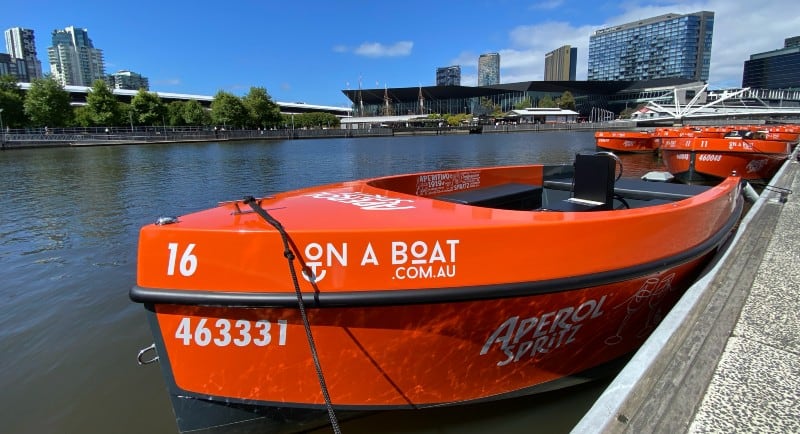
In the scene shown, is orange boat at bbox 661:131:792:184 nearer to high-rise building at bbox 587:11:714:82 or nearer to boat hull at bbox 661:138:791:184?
boat hull at bbox 661:138:791:184

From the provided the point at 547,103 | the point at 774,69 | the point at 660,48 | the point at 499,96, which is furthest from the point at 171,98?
the point at 774,69

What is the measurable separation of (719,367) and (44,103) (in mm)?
79941

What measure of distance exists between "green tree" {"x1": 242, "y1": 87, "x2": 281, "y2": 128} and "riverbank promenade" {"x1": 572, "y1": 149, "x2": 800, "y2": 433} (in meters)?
94.5

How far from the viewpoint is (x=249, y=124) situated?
89.8 metres

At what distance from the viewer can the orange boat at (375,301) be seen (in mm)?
2621

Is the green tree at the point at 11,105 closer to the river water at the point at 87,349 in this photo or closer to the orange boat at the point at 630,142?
the river water at the point at 87,349

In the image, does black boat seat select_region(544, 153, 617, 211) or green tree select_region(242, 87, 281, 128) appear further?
green tree select_region(242, 87, 281, 128)

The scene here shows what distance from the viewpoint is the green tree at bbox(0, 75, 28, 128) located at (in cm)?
5882

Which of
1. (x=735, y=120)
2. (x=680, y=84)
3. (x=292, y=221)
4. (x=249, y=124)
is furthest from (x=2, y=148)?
(x=680, y=84)

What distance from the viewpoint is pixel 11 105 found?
195ft

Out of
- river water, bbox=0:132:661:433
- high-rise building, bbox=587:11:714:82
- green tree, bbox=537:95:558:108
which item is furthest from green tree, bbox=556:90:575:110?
river water, bbox=0:132:661:433

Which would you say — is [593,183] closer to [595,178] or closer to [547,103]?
[595,178]

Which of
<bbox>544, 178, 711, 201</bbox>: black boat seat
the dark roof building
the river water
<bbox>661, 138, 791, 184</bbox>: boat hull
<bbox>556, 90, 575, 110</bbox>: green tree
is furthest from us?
the dark roof building

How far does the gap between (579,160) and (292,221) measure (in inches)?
131
